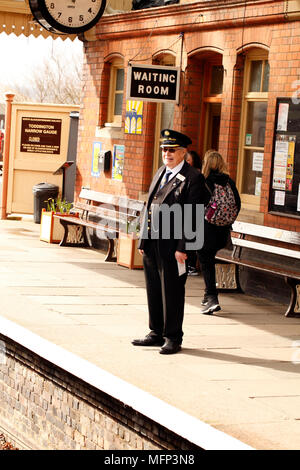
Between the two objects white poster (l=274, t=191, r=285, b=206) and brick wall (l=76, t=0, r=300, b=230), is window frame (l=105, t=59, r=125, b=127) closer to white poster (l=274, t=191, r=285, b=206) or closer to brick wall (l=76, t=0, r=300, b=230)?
brick wall (l=76, t=0, r=300, b=230)

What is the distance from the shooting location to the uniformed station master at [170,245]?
767 cm

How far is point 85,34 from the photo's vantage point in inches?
606

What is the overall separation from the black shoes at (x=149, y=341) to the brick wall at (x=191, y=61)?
319 cm

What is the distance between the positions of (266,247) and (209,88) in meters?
3.18

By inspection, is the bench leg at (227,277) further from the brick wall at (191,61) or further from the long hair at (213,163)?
the long hair at (213,163)

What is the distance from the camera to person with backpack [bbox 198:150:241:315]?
982 centimetres

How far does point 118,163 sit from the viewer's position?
47.9 feet

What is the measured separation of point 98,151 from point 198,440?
10309 mm

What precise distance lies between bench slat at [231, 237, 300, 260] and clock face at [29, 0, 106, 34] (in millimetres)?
4041

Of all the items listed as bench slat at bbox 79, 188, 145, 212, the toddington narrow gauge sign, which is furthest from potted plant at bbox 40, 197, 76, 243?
the toddington narrow gauge sign

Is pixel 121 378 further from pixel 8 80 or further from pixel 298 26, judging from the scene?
pixel 8 80

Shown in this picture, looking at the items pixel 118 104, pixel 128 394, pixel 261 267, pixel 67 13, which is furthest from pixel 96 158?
pixel 128 394

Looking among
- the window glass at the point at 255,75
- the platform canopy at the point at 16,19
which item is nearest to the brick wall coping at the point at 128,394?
the window glass at the point at 255,75
